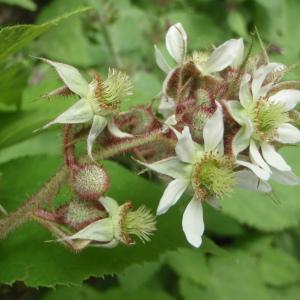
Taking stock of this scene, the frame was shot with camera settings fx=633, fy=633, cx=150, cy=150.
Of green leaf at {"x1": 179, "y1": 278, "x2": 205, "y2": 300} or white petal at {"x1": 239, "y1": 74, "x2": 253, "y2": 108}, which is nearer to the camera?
white petal at {"x1": 239, "y1": 74, "x2": 253, "y2": 108}

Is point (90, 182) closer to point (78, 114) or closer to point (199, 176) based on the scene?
point (78, 114)

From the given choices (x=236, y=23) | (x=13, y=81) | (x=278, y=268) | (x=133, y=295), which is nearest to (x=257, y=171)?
(x=13, y=81)

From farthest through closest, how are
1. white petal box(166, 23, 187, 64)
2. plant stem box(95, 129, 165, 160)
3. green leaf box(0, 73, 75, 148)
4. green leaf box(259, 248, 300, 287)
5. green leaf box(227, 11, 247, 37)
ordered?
green leaf box(227, 11, 247, 37) → green leaf box(259, 248, 300, 287) → green leaf box(0, 73, 75, 148) → white petal box(166, 23, 187, 64) → plant stem box(95, 129, 165, 160)

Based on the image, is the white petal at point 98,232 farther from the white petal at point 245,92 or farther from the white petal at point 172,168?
the white petal at point 245,92

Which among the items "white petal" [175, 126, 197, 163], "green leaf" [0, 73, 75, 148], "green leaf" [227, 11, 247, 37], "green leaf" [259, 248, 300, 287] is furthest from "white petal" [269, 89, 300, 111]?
"green leaf" [227, 11, 247, 37]

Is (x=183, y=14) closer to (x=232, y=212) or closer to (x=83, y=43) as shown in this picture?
(x=83, y=43)

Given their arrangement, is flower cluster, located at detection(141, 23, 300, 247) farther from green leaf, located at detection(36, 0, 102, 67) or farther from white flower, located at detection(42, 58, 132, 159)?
green leaf, located at detection(36, 0, 102, 67)

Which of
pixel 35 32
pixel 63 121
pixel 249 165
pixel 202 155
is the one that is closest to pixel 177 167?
pixel 202 155
